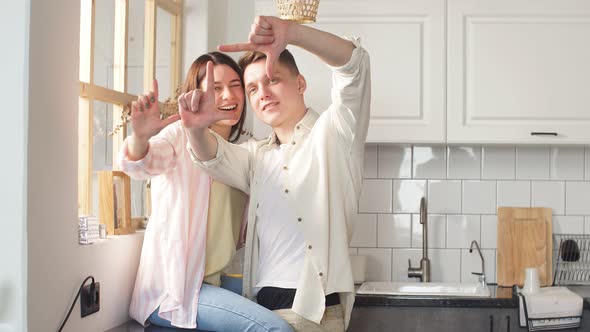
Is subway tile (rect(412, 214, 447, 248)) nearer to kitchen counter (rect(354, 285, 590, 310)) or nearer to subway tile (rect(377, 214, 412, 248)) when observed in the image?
subway tile (rect(377, 214, 412, 248))

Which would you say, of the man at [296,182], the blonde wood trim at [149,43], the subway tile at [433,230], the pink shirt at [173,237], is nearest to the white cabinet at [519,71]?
the subway tile at [433,230]

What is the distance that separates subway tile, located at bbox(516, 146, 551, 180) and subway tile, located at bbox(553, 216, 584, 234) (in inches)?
7.8

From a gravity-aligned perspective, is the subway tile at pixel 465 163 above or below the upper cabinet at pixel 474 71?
below

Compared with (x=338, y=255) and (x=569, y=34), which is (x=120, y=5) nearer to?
(x=338, y=255)

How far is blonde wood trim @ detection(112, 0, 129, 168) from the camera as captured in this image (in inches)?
108

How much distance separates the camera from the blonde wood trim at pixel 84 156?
2482 mm

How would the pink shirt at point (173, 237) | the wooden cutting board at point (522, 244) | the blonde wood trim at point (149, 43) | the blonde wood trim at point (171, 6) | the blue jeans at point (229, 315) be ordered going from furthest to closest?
the wooden cutting board at point (522, 244) → the blonde wood trim at point (171, 6) → the blonde wood trim at point (149, 43) → the pink shirt at point (173, 237) → the blue jeans at point (229, 315)

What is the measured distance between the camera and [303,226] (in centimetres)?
229

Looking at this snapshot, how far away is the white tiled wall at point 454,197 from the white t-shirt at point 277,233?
1.31m

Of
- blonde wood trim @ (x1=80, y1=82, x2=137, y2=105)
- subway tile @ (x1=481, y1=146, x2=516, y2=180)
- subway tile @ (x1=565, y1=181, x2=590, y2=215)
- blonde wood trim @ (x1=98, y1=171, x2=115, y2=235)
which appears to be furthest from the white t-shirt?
→ subway tile @ (x1=565, y1=181, x2=590, y2=215)

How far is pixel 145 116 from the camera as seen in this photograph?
212cm

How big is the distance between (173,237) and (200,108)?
448 millimetres

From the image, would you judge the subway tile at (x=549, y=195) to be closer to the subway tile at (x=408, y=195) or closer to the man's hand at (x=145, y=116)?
the subway tile at (x=408, y=195)

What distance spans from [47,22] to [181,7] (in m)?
1.51
